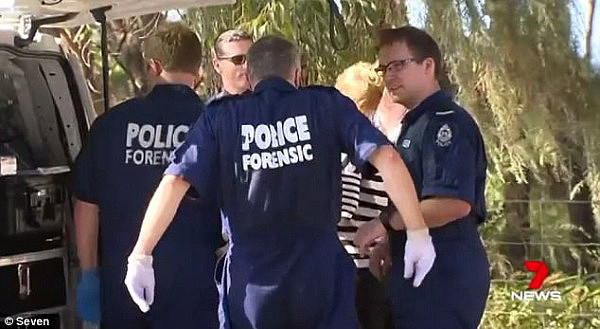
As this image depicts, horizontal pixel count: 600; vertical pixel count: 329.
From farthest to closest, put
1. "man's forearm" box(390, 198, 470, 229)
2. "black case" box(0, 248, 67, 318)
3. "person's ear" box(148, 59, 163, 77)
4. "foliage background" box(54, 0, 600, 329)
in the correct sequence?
"foliage background" box(54, 0, 600, 329) < "person's ear" box(148, 59, 163, 77) < "black case" box(0, 248, 67, 318) < "man's forearm" box(390, 198, 470, 229)

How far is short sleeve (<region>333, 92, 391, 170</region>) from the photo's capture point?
374 cm

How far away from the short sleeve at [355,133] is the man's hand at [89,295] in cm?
120

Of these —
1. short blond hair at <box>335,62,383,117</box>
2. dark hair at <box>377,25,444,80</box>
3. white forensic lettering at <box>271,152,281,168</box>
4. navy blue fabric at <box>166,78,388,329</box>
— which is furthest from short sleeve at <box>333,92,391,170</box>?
short blond hair at <box>335,62,383,117</box>

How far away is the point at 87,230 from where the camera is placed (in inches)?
178

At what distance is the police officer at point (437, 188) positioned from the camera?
4250mm

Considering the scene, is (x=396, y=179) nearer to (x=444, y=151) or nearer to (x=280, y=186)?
(x=280, y=186)

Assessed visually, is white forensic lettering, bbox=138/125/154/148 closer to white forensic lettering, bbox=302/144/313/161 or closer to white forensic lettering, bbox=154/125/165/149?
white forensic lettering, bbox=154/125/165/149

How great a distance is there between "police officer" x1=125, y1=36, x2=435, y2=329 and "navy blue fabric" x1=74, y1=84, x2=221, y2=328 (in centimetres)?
50

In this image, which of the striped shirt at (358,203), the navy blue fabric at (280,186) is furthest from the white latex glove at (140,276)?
the striped shirt at (358,203)

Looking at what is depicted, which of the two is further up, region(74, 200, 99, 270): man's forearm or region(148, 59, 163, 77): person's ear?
region(148, 59, 163, 77): person's ear

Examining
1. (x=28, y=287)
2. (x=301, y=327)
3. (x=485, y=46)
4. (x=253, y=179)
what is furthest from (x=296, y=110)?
(x=485, y=46)

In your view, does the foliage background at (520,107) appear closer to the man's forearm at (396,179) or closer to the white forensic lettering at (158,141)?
the white forensic lettering at (158,141)

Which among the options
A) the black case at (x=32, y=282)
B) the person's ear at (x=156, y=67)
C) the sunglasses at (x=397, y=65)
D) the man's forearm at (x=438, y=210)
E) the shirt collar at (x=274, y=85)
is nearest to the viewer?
the shirt collar at (x=274, y=85)

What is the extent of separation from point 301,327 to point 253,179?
511 millimetres
